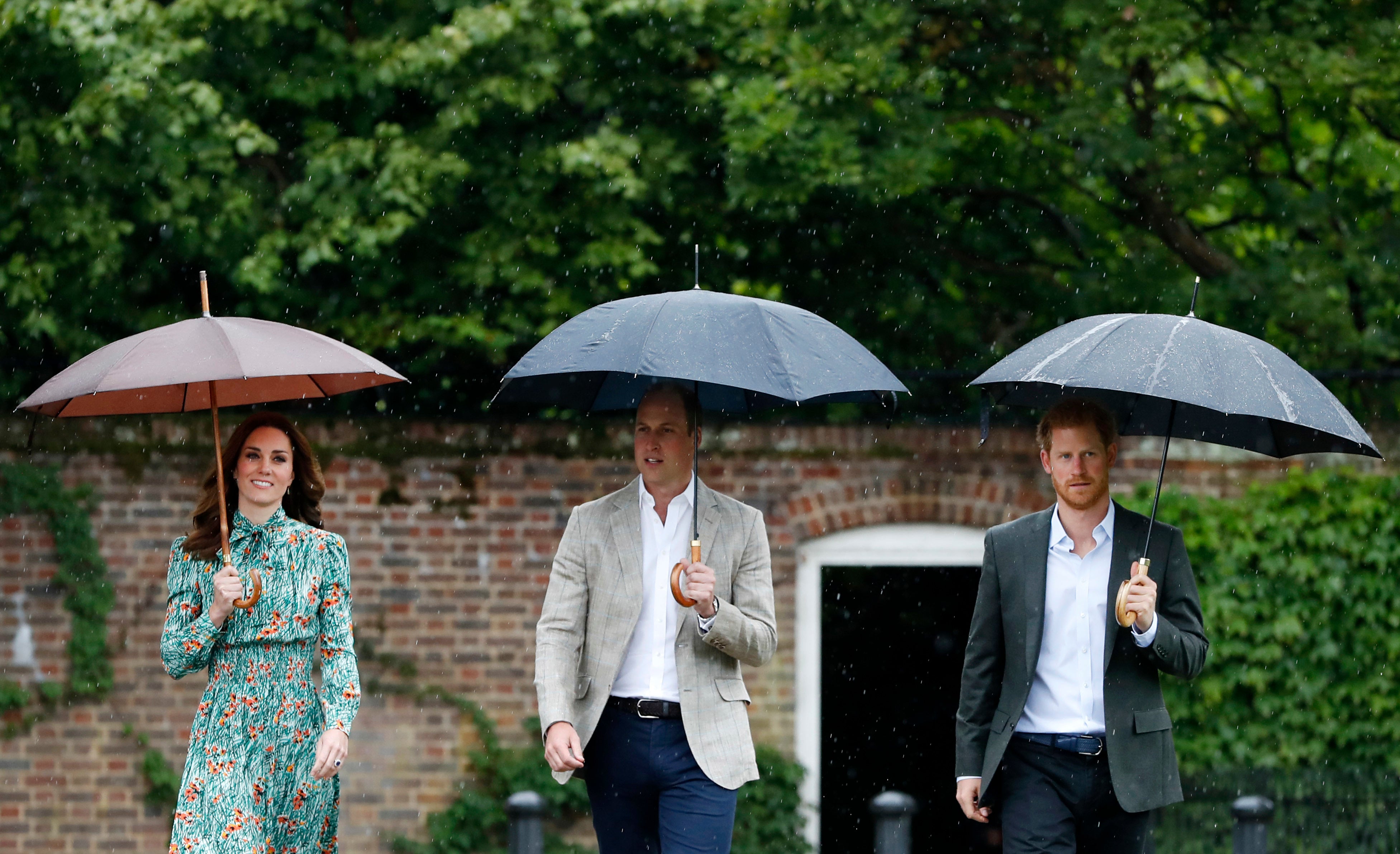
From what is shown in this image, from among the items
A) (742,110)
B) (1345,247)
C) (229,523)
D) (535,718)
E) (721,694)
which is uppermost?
(742,110)

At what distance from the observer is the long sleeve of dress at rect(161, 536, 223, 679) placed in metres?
4.24

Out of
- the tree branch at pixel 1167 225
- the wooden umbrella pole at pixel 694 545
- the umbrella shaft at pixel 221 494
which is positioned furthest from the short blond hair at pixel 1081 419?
the tree branch at pixel 1167 225

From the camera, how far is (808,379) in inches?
157

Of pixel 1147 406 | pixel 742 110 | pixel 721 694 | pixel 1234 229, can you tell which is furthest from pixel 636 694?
pixel 1234 229

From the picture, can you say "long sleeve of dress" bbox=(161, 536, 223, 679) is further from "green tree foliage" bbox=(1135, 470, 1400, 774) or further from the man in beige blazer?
"green tree foliage" bbox=(1135, 470, 1400, 774)

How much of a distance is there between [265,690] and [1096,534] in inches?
97.4

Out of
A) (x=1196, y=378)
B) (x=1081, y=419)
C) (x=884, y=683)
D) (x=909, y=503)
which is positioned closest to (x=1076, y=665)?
(x=1081, y=419)

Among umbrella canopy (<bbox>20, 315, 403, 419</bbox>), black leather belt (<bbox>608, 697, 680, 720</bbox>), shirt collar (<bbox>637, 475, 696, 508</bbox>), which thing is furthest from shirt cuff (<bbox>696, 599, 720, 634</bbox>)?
umbrella canopy (<bbox>20, 315, 403, 419</bbox>)

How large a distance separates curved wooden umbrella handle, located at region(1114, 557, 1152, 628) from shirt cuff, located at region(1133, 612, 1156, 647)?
0.03 m

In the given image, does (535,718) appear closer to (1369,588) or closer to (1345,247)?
(1369,588)

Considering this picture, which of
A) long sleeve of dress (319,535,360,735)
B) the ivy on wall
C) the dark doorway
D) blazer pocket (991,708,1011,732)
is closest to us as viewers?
blazer pocket (991,708,1011,732)

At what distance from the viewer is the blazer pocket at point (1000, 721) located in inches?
165

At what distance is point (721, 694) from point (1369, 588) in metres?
5.01

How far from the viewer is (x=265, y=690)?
4281 mm
